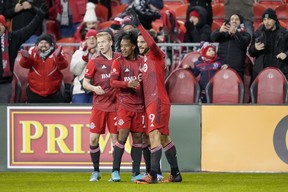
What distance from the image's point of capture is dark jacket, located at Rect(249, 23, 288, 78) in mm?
18391

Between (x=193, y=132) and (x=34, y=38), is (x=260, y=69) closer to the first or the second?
(x=193, y=132)

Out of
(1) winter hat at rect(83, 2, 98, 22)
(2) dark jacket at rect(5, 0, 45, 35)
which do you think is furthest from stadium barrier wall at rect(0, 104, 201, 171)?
Answer: (2) dark jacket at rect(5, 0, 45, 35)

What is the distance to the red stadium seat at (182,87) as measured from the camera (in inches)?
734

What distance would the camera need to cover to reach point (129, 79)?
15.4 m

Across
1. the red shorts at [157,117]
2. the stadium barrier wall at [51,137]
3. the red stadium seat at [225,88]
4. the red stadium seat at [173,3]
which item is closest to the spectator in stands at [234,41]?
the red stadium seat at [225,88]

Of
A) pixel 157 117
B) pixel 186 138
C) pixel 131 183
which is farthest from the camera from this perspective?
pixel 186 138

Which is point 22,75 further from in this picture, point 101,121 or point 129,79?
point 129,79

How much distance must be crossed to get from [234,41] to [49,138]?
139 inches

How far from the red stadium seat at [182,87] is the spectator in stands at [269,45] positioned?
107 cm

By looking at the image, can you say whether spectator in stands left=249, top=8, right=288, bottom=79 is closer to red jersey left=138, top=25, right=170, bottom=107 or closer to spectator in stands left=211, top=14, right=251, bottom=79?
spectator in stands left=211, top=14, right=251, bottom=79

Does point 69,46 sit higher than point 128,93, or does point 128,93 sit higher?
point 69,46

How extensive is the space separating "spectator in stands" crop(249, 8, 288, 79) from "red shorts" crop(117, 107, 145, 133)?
3662mm

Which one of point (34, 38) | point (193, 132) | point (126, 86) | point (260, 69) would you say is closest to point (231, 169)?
point (193, 132)

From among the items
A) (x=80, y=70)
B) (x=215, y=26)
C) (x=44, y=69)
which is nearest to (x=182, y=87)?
(x=80, y=70)
